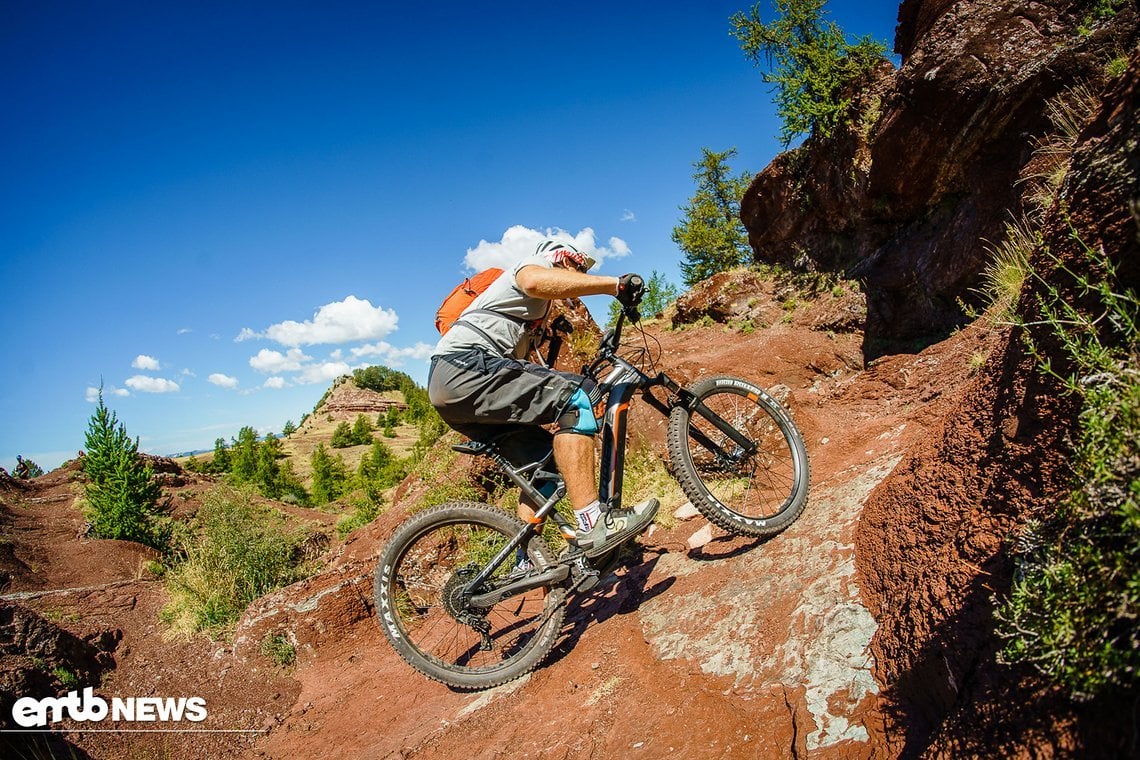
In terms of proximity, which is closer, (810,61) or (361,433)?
(810,61)

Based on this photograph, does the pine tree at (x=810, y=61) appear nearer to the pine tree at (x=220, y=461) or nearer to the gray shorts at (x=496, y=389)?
the gray shorts at (x=496, y=389)

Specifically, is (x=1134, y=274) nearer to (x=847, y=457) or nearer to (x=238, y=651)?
(x=847, y=457)

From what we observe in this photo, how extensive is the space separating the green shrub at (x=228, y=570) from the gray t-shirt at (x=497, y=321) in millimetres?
6151

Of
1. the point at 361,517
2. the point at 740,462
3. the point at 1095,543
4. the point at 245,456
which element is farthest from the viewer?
the point at 245,456

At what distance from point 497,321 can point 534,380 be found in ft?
1.56

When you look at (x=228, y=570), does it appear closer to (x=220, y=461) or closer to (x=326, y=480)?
(x=326, y=480)

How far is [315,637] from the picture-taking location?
5.91m

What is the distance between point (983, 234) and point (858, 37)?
41.3ft

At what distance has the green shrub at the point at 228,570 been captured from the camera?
7465 mm

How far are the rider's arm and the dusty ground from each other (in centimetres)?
189

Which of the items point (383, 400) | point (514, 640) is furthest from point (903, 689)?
point (383, 400)

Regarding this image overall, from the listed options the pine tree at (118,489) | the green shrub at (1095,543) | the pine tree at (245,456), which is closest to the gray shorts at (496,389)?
the green shrub at (1095,543)

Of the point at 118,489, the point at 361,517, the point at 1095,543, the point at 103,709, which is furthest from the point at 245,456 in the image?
the point at 1095,543

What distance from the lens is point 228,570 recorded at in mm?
8492
